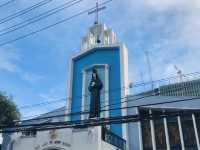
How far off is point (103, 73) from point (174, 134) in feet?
24.7

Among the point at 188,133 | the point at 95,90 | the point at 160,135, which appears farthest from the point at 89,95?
the point at 188,133

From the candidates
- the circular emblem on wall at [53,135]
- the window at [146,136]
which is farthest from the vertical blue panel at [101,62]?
the circular emblem on wall at [53,135]

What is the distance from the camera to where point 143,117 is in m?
11.3

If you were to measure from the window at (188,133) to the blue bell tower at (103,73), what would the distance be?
4.27m

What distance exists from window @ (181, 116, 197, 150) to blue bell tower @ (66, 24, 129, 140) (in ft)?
14.0

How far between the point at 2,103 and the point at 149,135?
12014 millimetres

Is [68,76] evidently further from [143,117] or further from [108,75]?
[143,117]

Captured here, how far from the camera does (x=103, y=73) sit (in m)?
26.5

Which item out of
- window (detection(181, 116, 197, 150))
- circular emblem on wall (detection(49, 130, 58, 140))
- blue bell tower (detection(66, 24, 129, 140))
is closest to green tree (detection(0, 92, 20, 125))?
blue bell tower (detection(66, 24, 129, 140))

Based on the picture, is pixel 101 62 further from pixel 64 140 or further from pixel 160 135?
pixel 64 140

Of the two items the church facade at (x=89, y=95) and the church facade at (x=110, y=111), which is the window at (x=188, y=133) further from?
the church facade at (x=89, y=95)

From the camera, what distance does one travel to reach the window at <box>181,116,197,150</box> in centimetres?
2222

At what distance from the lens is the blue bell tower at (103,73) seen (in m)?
25.2

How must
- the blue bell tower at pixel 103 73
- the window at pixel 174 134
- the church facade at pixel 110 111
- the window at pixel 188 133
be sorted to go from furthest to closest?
the blue bell tower at pixel 103 73, the window at pixel 174 134, the window at pixel 188 133, the church facade at pixel 110 111
